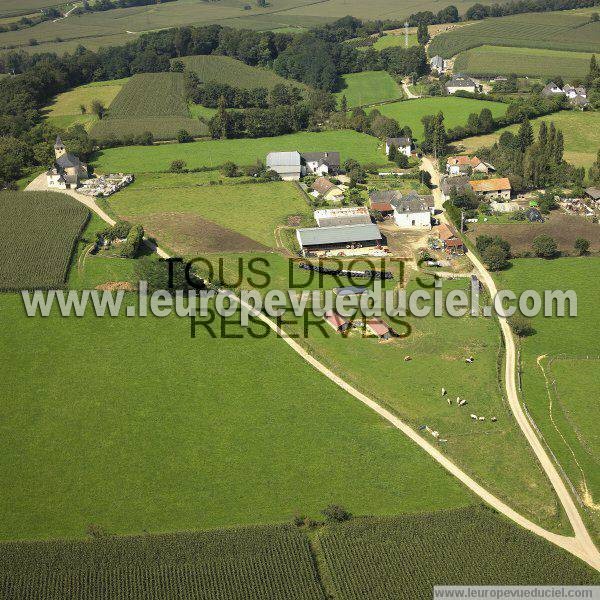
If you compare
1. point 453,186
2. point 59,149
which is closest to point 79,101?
point 59,149

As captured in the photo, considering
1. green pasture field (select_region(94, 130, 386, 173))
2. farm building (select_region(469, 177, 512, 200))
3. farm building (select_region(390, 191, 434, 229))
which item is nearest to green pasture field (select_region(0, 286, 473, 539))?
farm building (select_region(390, 191, 434, 229))

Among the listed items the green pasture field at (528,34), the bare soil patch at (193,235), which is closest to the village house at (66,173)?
the bare soil patch at (193,235)

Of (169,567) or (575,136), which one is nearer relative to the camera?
(169,567)

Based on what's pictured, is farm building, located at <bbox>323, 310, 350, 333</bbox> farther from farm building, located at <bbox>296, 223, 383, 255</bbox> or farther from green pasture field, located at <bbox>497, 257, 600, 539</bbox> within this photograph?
green pasture field, located at <bbox>497, 257, 600, 539</bbox>

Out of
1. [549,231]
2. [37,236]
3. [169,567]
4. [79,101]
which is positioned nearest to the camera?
[169,567]

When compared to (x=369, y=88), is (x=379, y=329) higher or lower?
lower

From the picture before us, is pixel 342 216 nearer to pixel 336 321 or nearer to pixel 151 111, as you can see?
pixel 336 321

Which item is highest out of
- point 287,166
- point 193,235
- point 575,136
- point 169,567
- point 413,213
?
point 287,166
